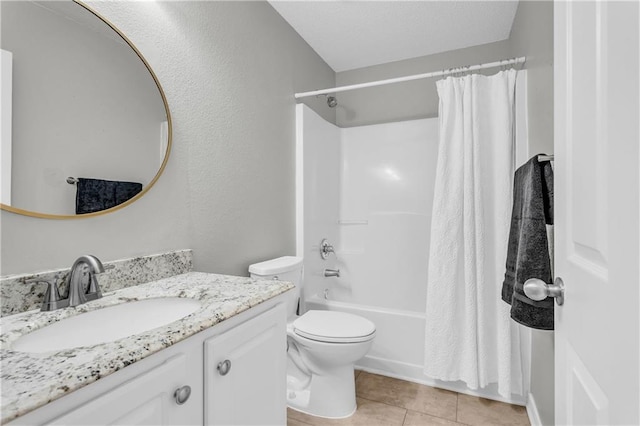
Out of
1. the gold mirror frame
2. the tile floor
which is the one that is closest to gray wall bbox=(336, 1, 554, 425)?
the tile floor

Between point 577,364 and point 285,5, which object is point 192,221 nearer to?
point 577,364

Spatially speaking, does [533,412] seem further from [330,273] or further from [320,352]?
[330,273]

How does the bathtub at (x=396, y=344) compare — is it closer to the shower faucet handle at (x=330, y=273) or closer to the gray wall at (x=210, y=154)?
the shower faucet handle at (x=330, y=273)

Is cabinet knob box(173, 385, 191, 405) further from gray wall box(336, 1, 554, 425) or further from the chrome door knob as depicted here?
gray wall box(336, 1, 554, 425)

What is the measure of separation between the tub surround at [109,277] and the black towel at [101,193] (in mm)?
183

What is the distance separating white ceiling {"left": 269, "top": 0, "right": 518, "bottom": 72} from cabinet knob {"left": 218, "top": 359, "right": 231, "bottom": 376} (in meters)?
2.04

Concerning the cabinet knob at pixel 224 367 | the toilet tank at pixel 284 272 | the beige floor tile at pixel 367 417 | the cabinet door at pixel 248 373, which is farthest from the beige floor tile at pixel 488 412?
the cabinet knob at pixel 224 367

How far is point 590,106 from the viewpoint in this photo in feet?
1.86

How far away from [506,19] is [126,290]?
2682mm

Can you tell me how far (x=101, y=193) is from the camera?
1088 mm

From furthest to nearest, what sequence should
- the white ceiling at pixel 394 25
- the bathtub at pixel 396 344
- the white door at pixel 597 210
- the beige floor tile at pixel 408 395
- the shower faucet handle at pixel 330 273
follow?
the shower faucet handle at pixel 330 273
the bathtub at pixel 396 344
the white ceiling at pixel 394 25
the beige floor tile at pixel 408 395
the white door at pixel 597 210

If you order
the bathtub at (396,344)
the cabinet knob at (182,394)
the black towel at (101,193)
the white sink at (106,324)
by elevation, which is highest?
the black towel at (101,193)

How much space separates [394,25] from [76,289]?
233cm

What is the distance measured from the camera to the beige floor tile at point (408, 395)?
185 centimetres
